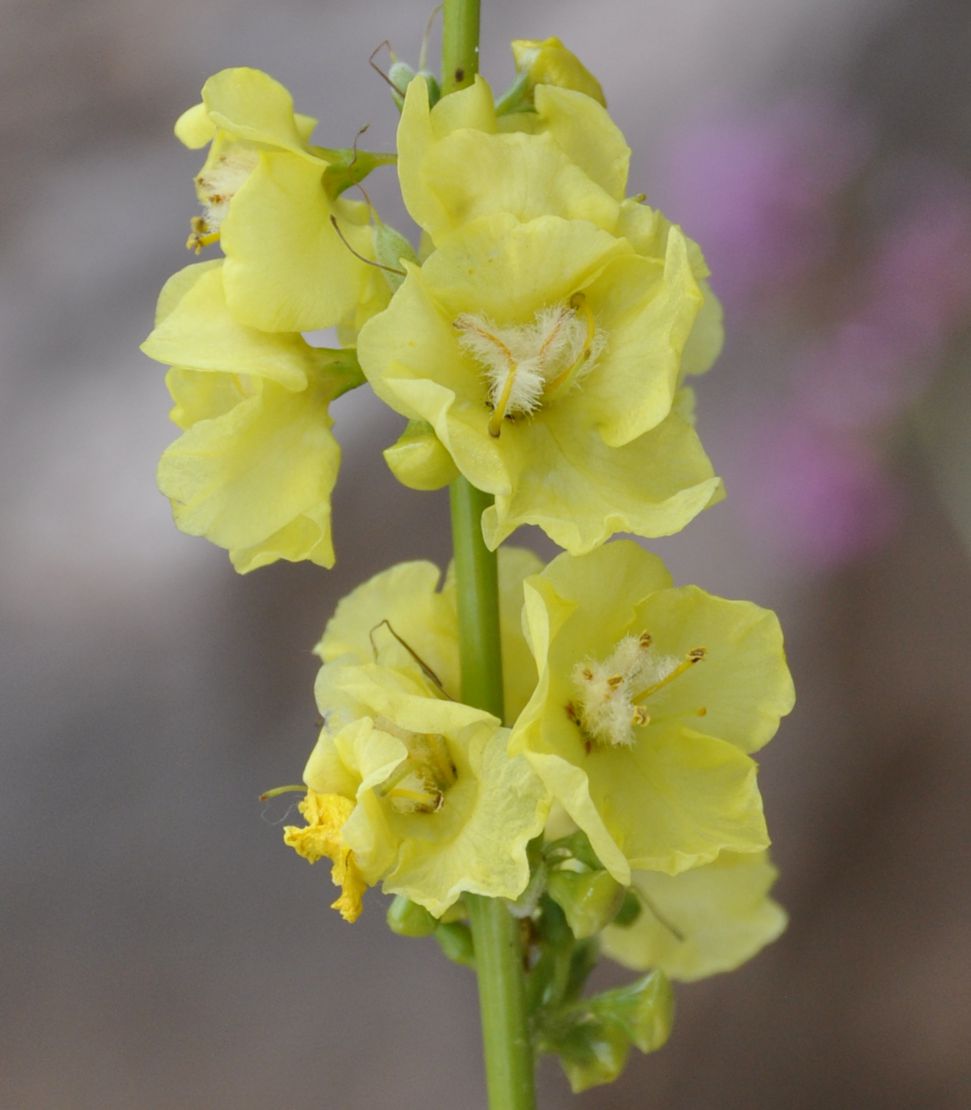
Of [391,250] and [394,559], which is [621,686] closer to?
[391,250]

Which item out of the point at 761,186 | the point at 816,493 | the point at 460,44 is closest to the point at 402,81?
the point at 460,44

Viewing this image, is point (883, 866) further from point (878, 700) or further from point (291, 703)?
point (291, 703)

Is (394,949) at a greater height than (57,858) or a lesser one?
lesser

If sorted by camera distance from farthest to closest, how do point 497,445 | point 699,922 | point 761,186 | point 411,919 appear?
1. point 761,186
2. point 699,922
3. point 411,919
4. point 497,445

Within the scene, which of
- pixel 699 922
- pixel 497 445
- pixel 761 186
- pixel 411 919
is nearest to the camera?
pixel 497 445

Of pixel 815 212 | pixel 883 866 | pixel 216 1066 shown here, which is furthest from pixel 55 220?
pixel 883 866

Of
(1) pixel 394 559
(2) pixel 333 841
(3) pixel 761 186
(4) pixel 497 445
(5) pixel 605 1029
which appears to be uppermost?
(3) pixel 761 186
